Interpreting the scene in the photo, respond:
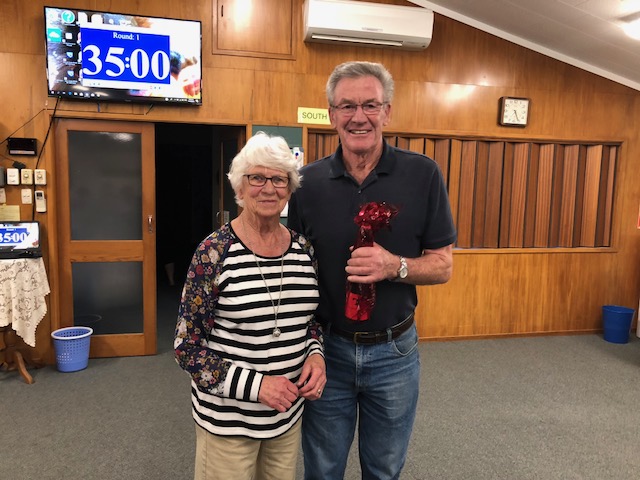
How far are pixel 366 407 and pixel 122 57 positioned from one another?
3.13 m

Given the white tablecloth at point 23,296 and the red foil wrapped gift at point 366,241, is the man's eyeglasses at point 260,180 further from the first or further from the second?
the white tablecloth at point 23,296

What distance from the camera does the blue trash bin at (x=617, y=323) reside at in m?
4.28

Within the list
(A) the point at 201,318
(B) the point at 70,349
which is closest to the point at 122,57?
(B) the point at 70,349

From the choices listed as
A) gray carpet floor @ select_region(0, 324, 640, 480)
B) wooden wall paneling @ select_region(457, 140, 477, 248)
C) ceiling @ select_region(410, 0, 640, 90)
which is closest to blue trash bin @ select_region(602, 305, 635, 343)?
gray carpet floor @ select_region(0, 324, 640, 480)

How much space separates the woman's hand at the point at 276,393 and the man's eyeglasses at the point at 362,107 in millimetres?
760

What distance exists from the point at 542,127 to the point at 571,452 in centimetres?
289

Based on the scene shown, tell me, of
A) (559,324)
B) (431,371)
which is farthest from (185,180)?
(559,324)

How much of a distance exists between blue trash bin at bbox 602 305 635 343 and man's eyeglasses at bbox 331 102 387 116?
4050mm

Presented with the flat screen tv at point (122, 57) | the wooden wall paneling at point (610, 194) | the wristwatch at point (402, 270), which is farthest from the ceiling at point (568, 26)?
the wristwatch at point (402, 270)

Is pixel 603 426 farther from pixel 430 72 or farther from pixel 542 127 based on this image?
pixel 430 72

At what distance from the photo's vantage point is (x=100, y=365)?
11.8ft

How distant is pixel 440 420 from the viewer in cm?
280

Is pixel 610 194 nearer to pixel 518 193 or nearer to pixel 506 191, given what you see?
pixel 518 193

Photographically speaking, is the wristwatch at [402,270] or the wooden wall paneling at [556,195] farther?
the wooden wall paneling at [556,195]
